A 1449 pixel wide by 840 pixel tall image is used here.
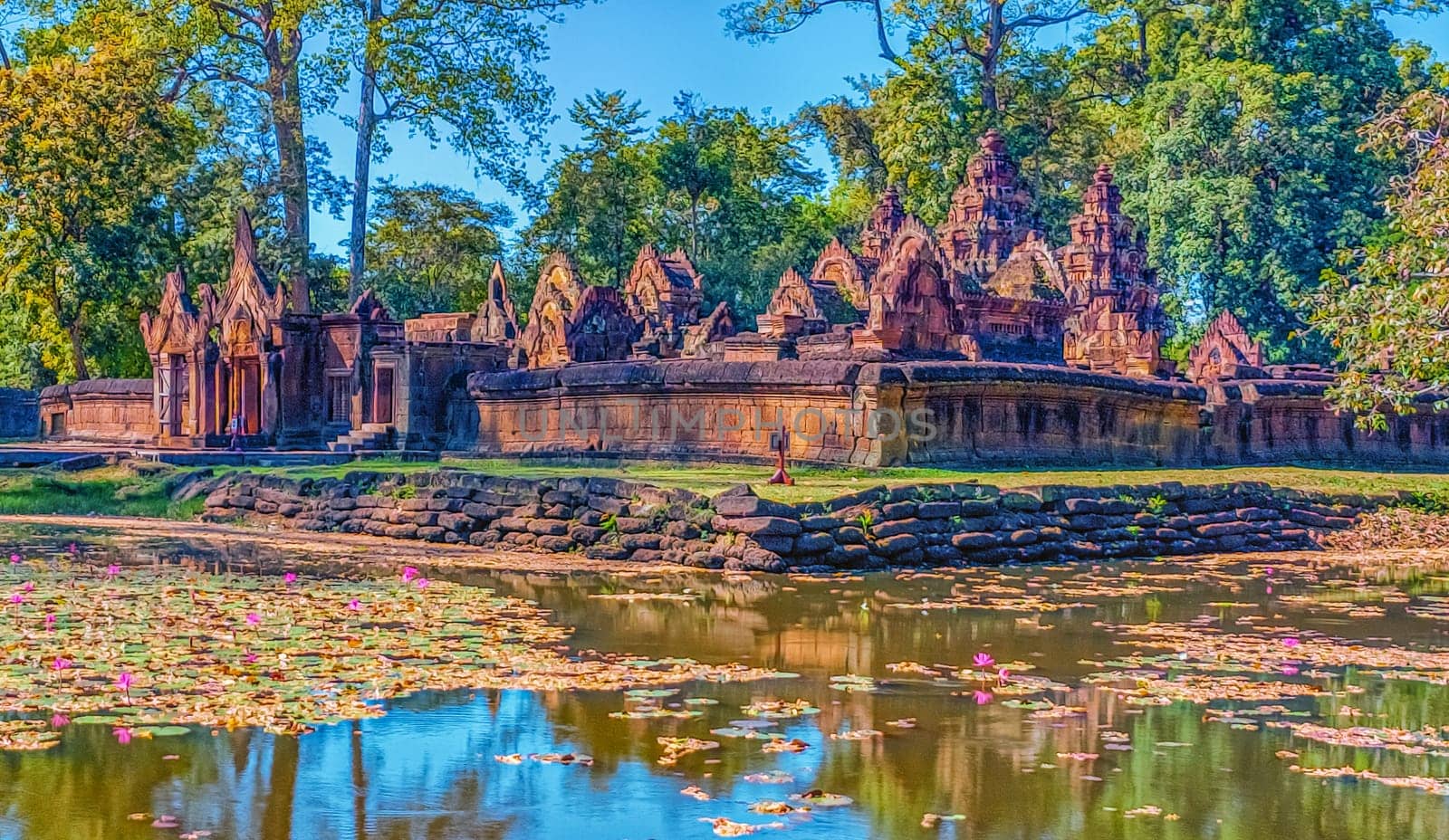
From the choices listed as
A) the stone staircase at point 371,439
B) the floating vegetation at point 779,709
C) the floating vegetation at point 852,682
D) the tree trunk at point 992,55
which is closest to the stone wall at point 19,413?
the stone staircase at point 371,439

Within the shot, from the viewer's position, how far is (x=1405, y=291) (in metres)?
17.4

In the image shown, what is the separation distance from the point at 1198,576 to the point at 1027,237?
3183cm

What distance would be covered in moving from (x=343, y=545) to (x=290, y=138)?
3087cm

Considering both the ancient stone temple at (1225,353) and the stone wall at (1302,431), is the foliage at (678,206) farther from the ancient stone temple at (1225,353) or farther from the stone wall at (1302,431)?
the stone wall at (1302,431)

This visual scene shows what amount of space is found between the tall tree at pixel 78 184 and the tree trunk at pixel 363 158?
277 inches

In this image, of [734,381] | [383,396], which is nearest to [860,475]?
[734,381]

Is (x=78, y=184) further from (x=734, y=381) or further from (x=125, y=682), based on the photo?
(x=125, y=682)

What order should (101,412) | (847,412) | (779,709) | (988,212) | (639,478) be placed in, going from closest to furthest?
(779,709), (639,478), (847,412), (101,412), (988,212)

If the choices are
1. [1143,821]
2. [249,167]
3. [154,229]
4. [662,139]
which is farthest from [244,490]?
[662,139]

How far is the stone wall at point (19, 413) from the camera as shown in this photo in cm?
3491

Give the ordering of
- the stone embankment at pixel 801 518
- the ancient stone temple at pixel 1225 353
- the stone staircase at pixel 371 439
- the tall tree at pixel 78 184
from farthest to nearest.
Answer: the tall tree at pixel 78 184 → the ancient stone temple at pixel 1225 353 → the stone staircase at pixel 371 439 → the stone embankment at pixel 801 518

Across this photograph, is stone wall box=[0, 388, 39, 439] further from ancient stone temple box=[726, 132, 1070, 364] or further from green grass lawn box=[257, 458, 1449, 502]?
green grass lawn box=[257, 458, 1449, 502]

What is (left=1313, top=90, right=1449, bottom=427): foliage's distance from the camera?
55.9 ft

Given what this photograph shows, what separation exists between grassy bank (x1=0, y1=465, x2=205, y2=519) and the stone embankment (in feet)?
2.56
